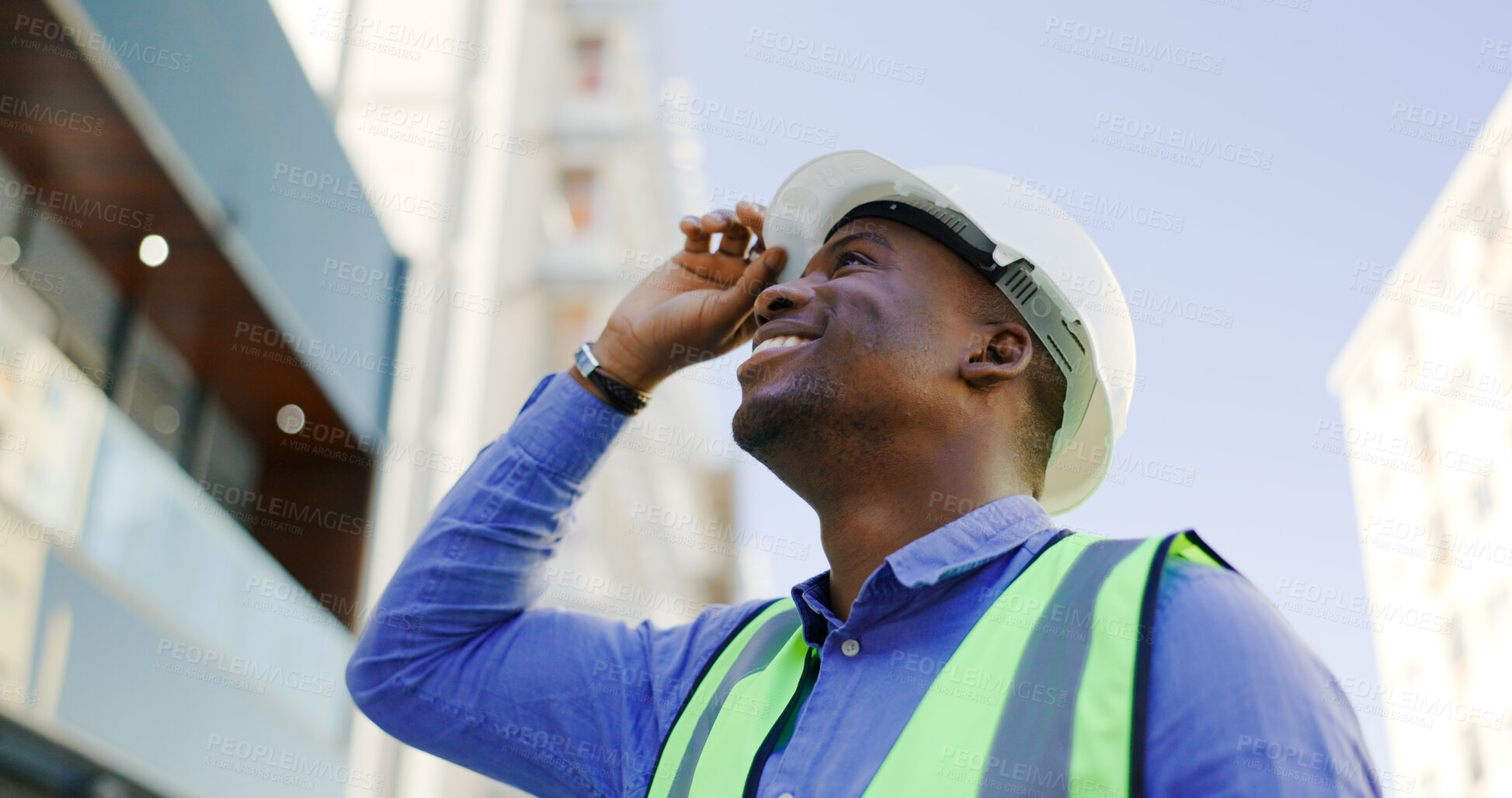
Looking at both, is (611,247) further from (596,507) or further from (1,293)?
(1,293)

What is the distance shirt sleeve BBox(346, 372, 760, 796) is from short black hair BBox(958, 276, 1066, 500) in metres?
0.77

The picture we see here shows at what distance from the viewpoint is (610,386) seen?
297 cm

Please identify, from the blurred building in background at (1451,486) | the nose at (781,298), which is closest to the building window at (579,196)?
the nose at (781,298)

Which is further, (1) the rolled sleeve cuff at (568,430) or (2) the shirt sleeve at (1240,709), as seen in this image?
(1) the rolled sleeve cuff at (568,430)

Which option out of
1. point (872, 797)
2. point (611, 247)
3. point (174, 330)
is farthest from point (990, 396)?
point (611, 247)

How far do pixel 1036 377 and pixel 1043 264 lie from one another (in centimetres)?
27

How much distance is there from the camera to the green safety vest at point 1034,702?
1.60 metres

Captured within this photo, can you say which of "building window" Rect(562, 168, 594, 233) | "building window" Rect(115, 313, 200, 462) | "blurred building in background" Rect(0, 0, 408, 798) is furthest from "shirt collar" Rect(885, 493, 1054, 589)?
"building window" Rect(562, 168, 594, 233)

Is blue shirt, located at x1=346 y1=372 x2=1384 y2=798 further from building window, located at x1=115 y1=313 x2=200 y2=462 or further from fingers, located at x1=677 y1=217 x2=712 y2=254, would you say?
building window, located at x1=115 y1=313 x2=200 y2=462

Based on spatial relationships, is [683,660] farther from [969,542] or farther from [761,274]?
[761,274]

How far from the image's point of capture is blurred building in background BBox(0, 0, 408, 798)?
5387 mm

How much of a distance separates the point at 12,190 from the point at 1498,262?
37.3 metres

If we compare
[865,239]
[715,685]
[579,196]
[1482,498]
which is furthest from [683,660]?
[1482,498]

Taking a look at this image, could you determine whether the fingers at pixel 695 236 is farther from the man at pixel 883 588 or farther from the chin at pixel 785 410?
the chin at pixel 785 410
